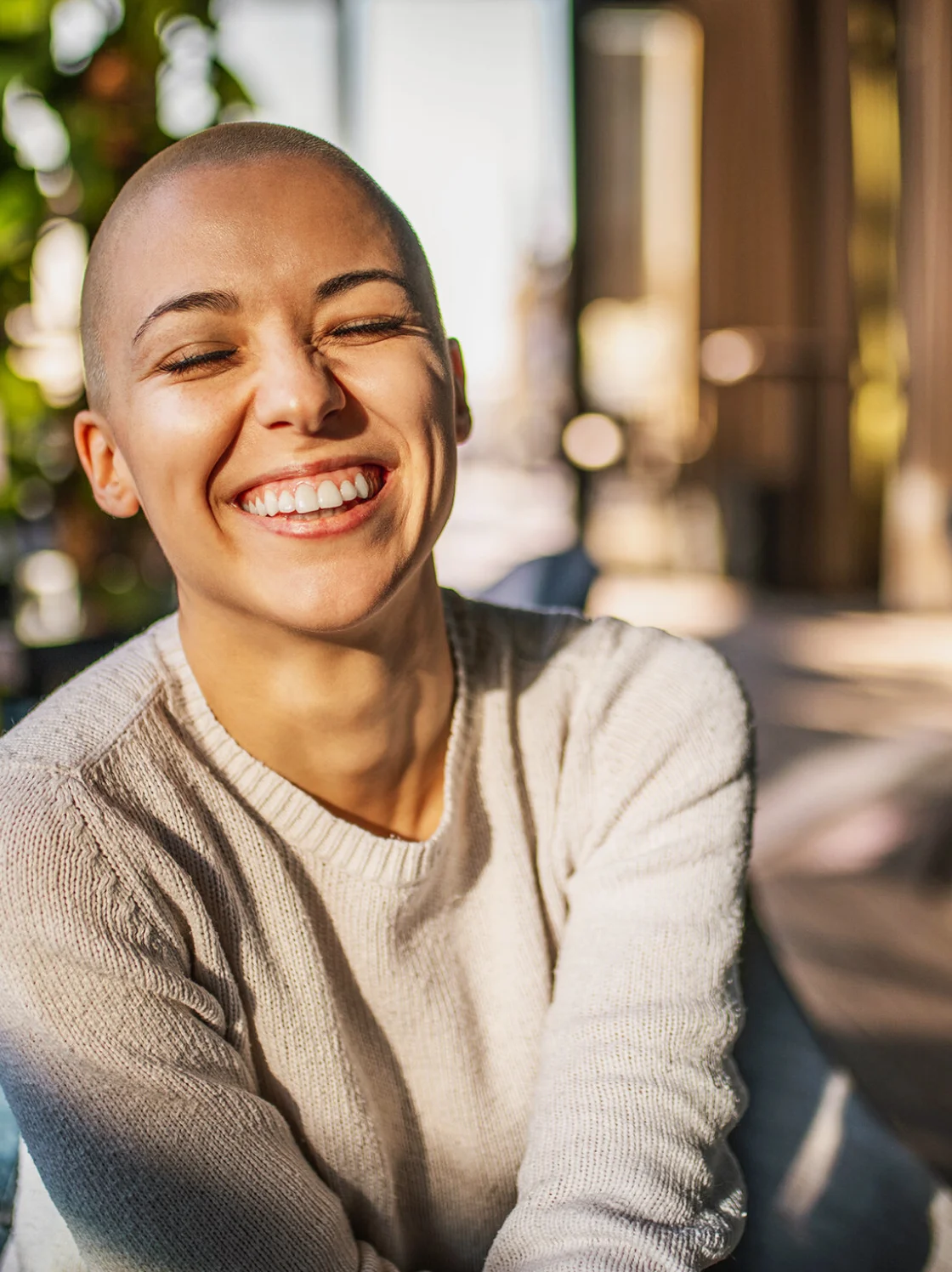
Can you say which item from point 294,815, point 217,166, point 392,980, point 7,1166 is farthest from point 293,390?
point 7,1166

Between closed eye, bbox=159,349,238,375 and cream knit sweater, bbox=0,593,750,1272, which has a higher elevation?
closed eye, bbox=159,349,238,375

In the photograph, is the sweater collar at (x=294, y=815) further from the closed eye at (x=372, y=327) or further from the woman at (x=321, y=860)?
the closed eye at (x=372, y=327)

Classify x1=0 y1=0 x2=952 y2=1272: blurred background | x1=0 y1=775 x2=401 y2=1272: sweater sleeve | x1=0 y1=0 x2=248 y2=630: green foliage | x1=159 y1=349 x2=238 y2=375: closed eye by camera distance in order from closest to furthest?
1. x1=0 y1=775 x2=401 y2=1272: sweater sleeve
2. x1=159 y1=349 x2=238 y2=375: closed eye
3. x1=0 y1=0 x2=248 y2=630: green foliage
4. x1=0 y1=0 x2=952 y2=1272: blurred background

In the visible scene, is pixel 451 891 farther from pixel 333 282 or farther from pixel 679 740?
pixel 333 282

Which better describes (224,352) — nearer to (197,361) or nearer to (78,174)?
(197,361)

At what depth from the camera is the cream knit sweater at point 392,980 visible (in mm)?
729

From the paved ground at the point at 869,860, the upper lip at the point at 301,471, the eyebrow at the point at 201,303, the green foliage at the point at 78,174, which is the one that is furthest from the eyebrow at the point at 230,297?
the paved ground at the point at 869,860

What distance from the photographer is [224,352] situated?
2.72ft

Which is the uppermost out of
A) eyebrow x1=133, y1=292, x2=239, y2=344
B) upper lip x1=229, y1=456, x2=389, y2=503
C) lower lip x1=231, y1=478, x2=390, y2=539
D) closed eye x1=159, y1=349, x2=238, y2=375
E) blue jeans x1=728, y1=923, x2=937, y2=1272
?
eyebrow x1=133, y1=292, x2=239, y2=344

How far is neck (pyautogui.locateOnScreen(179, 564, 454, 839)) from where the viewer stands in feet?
2.93

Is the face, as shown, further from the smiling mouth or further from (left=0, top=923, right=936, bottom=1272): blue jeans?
(left=0, top=923, right=936, bottom=1272): blue jeans

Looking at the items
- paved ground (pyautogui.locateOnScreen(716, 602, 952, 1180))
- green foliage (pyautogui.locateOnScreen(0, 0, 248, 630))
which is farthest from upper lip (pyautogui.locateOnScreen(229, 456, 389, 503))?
paved ground (pyautogui.locateOnScreen(716, 602, 952, 1180))

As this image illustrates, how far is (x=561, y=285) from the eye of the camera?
6.88 m

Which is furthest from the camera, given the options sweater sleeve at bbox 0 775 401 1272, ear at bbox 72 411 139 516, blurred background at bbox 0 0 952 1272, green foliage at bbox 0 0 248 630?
blurred background at bbox 0 0 952 1272
